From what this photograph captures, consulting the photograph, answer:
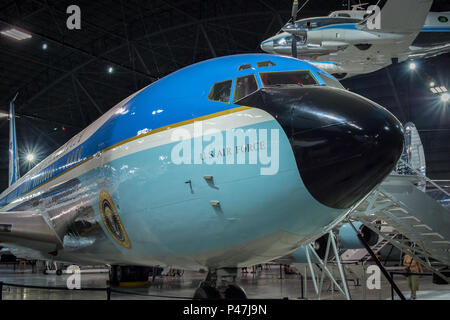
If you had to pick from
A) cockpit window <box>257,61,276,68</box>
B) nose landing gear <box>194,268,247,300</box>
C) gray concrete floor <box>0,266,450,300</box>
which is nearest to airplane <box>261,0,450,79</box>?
gray concrete floor <box>0,266,450,300</box>

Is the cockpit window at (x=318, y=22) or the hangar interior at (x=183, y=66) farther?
the cockpit window at (x=318, y=22)

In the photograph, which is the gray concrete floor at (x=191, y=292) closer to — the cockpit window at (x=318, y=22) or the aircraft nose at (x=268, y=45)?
the cockpit window at (x=318, y=22)

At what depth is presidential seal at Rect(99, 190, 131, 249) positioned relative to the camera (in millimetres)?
6429

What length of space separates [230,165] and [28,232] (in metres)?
5.67

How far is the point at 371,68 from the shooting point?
79.6ft

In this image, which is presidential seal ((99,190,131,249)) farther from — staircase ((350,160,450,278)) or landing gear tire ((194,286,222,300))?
staircase ((350,160,450,278))

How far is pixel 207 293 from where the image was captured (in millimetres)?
6207

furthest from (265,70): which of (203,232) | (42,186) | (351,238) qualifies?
(351,238)

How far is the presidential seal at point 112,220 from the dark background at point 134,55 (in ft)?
60.1

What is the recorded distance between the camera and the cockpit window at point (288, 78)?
538cm

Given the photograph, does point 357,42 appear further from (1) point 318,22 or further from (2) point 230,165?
(2) point 230,165
